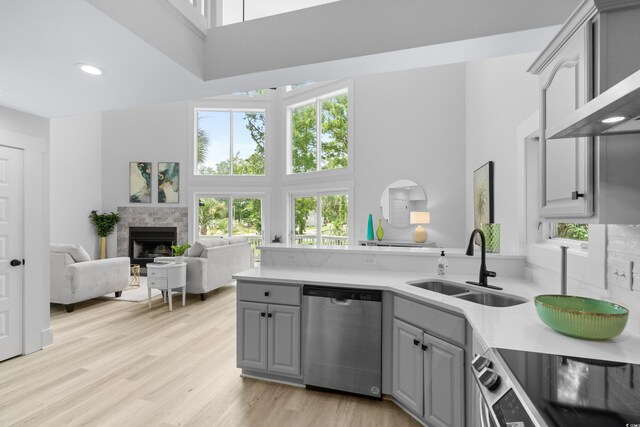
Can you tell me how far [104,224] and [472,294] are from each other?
8174 mm

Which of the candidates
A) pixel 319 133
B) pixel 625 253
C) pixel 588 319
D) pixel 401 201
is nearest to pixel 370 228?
pixel 401 201

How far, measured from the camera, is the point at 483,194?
372 cm

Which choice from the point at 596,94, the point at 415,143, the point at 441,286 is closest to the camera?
the point at 596,94

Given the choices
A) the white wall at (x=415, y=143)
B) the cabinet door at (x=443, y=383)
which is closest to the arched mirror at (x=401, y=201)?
the white wall at (x=415, y=143)

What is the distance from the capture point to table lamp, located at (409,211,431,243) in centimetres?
528

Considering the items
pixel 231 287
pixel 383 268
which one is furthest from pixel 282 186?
pixel 383 268

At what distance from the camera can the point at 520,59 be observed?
266 cm

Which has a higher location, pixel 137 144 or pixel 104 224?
pixel 137 144

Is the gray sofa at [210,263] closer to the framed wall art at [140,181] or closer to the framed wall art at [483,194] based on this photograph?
the framed wall art at [140,181]

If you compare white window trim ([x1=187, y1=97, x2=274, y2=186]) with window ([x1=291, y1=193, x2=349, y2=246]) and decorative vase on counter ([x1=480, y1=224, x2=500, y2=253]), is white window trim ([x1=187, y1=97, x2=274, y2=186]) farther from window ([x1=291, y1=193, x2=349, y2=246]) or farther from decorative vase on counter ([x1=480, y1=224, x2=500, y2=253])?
decorative vase on counter ([x1=480, y1=224, x2=500, y2=253])

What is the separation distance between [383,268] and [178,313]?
310cm

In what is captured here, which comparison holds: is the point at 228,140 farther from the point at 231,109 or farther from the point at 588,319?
the point at 588,319

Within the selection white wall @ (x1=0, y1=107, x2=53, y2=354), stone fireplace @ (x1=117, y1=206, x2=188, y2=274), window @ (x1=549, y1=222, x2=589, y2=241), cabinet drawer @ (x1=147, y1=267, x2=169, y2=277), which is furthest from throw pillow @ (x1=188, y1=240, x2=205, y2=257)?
window @ (x1=549, y1=222, x2=589, y2=241)

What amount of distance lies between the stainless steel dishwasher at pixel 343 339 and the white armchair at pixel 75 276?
12.4ft
